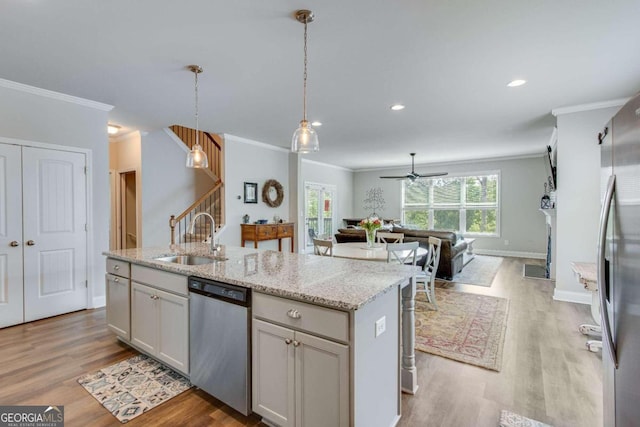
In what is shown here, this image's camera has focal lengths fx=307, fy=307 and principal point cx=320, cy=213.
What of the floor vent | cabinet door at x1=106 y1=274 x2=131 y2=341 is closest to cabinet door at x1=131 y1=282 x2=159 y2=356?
cabinet door at x1=106 y1=274 x2=131 y2=341

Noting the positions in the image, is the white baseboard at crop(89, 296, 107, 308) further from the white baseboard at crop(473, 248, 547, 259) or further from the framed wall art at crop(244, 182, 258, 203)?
the white baseboard at crop(473, 248, 547, 259)

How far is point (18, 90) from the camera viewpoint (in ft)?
11.3

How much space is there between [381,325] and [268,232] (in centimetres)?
478

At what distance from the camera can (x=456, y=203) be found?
9164mm

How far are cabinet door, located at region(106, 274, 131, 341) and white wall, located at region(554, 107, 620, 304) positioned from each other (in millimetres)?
5295

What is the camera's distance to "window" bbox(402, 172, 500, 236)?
8.67m

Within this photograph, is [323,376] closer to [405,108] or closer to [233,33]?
[233,33]

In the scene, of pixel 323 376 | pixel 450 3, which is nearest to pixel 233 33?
pixel 450 3

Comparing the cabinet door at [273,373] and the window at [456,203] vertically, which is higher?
the window at [456,203]

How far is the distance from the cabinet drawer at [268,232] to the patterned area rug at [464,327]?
3.14 m

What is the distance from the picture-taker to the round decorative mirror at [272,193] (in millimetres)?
6625

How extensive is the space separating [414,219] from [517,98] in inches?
248

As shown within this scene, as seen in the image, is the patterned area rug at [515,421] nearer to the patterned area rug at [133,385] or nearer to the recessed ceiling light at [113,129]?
the patterned area rug at [133,385]

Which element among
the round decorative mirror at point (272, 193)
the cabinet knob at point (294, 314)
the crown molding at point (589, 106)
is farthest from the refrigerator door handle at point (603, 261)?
the round decorative mirror at point (272, 193)
